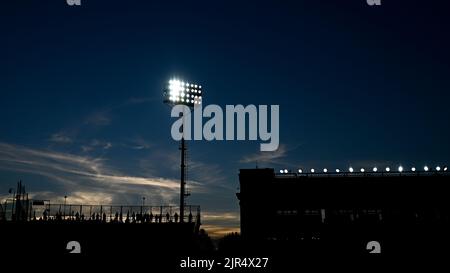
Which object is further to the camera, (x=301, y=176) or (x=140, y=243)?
(x=301, y=176)

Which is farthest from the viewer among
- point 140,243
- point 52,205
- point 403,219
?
point 403,219

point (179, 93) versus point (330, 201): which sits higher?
point (179, 93)

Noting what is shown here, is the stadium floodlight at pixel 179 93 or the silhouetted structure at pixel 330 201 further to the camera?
the silhouetted structure at pixel 330 201

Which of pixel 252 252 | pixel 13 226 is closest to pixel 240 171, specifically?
pixel 252 252

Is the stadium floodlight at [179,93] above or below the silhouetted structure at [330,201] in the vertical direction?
above

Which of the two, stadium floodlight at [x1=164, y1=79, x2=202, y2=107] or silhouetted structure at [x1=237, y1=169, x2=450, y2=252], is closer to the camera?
stadium floodlight at [x1=164, y1=79, x2=202, y2=107]

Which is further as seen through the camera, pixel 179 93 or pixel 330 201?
pixel 330 201

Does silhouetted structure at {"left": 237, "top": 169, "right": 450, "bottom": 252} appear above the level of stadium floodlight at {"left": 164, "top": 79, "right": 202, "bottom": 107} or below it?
below
